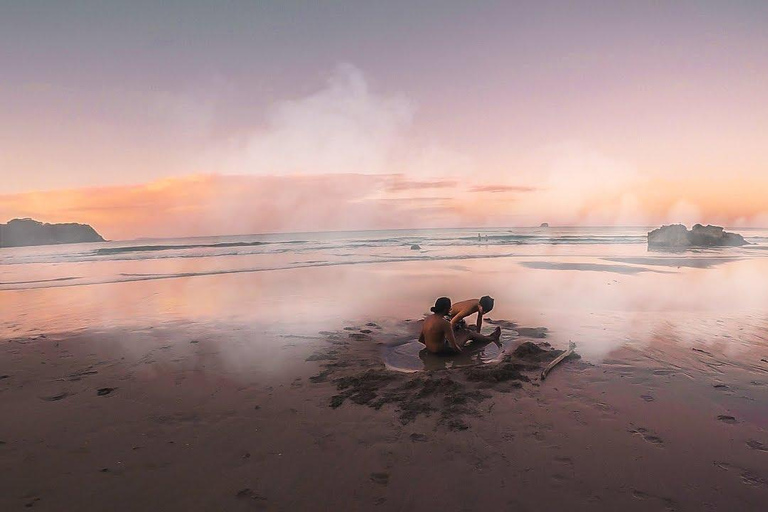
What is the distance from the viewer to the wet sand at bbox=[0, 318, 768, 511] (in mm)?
4027

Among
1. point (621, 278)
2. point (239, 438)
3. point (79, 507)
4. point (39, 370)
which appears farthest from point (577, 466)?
point (621, 278)

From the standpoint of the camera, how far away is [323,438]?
5129 millimetres

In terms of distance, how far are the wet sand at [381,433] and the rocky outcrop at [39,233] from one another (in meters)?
119

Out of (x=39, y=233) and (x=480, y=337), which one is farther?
(x=39, y=233)

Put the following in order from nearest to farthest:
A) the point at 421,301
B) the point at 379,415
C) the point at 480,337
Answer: the point at 379,415 → the point at 480,337 → the point at 421,301

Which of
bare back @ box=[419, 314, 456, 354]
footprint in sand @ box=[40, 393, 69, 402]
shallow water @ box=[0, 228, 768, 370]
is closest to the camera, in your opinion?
footprint in sand @ box=[40, 393, 69, 402]

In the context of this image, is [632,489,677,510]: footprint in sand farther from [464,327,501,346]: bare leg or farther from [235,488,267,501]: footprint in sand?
[464,327,501,346]: bare leg

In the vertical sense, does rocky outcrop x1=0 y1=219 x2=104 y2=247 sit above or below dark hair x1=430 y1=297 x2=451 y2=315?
above

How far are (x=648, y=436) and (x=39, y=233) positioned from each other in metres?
137

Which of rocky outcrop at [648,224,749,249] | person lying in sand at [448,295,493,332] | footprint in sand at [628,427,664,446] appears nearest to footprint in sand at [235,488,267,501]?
footprint in sand at [628,427,664,446]

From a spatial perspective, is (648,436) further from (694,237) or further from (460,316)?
(694,237)

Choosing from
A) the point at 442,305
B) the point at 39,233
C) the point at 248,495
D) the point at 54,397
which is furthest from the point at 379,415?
the point at 39,233

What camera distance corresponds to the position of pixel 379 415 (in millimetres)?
5660

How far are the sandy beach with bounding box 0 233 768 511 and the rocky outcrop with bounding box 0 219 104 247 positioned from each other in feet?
A: 387
